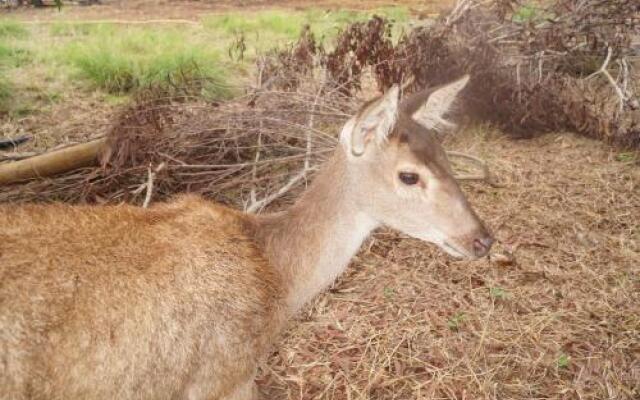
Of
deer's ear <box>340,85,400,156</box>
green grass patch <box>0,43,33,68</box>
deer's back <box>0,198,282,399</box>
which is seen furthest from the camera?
green grass patch <box>0,43,33,68</box>

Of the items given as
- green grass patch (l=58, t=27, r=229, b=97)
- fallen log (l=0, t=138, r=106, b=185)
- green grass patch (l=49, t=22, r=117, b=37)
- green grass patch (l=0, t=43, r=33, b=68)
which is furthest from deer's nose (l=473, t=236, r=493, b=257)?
green grass patch (l=49, t=22, r=117, b=37)

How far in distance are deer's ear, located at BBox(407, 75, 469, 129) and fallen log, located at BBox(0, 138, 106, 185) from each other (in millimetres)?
3210

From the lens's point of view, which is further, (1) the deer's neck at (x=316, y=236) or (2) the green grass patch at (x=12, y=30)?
(2) the green grass patch at (x=12, y=30)

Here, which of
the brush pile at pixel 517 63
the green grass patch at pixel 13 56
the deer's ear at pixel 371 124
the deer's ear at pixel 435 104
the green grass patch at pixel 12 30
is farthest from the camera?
the green grass patch at pixel 12 30

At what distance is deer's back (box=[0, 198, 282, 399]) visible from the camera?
2736 millimetres

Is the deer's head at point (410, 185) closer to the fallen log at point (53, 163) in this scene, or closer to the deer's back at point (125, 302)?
the deer's back at point (125, 302)

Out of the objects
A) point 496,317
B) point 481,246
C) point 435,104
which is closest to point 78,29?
point 435,104

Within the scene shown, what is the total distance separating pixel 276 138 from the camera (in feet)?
20.8

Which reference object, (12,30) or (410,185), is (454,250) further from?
(12,30)

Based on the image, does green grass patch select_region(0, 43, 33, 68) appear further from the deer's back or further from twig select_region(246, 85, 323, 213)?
the deer's back

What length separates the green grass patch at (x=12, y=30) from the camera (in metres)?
11.3

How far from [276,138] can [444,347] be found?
3012 mm

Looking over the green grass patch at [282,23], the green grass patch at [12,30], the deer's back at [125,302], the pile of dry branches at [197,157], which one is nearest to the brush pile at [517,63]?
the pile of dry branches at [197,157]

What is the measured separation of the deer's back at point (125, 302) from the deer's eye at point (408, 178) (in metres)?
0.94
